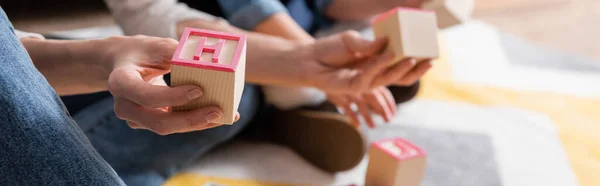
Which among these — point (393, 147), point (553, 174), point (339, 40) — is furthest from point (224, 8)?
point (553, 174)

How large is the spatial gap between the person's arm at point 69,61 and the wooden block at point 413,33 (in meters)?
0.31

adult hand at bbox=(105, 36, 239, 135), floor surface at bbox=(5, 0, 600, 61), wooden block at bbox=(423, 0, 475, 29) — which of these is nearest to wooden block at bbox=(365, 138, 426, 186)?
wooden block at bbox=(423, 0, 475, 29)

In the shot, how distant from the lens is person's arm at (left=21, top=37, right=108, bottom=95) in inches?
16.7

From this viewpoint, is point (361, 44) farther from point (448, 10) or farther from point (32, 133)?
point (32, 133)

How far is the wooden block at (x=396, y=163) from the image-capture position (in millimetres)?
631

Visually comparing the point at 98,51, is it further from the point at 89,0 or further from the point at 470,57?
the point at 470,57

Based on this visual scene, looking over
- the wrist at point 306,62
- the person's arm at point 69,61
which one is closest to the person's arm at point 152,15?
the wrist at point 306,62

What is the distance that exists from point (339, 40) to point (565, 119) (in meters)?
0.48

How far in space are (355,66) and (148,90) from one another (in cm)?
36

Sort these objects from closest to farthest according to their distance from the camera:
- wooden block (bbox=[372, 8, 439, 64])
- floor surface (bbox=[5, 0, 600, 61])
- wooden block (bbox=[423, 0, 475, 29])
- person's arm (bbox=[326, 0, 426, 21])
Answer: wooden block (bbox=[372, 8, 439, 64]) < wooden block (bbox=[423, 0, 475, 29]) < person's arm (bbox=[326, 0, 426, 21]) < floor surface (bbox=[5, 0, 600, 61])

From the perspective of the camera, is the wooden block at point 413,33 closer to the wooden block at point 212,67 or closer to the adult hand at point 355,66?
the adult hand at point 355,66

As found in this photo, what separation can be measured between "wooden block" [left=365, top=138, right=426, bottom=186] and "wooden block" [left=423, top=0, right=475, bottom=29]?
178 mm

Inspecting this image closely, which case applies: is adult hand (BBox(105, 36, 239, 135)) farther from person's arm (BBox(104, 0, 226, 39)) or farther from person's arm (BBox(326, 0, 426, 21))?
person's arm (BBox(326, 0, 426, 21))

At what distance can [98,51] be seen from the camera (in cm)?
42
